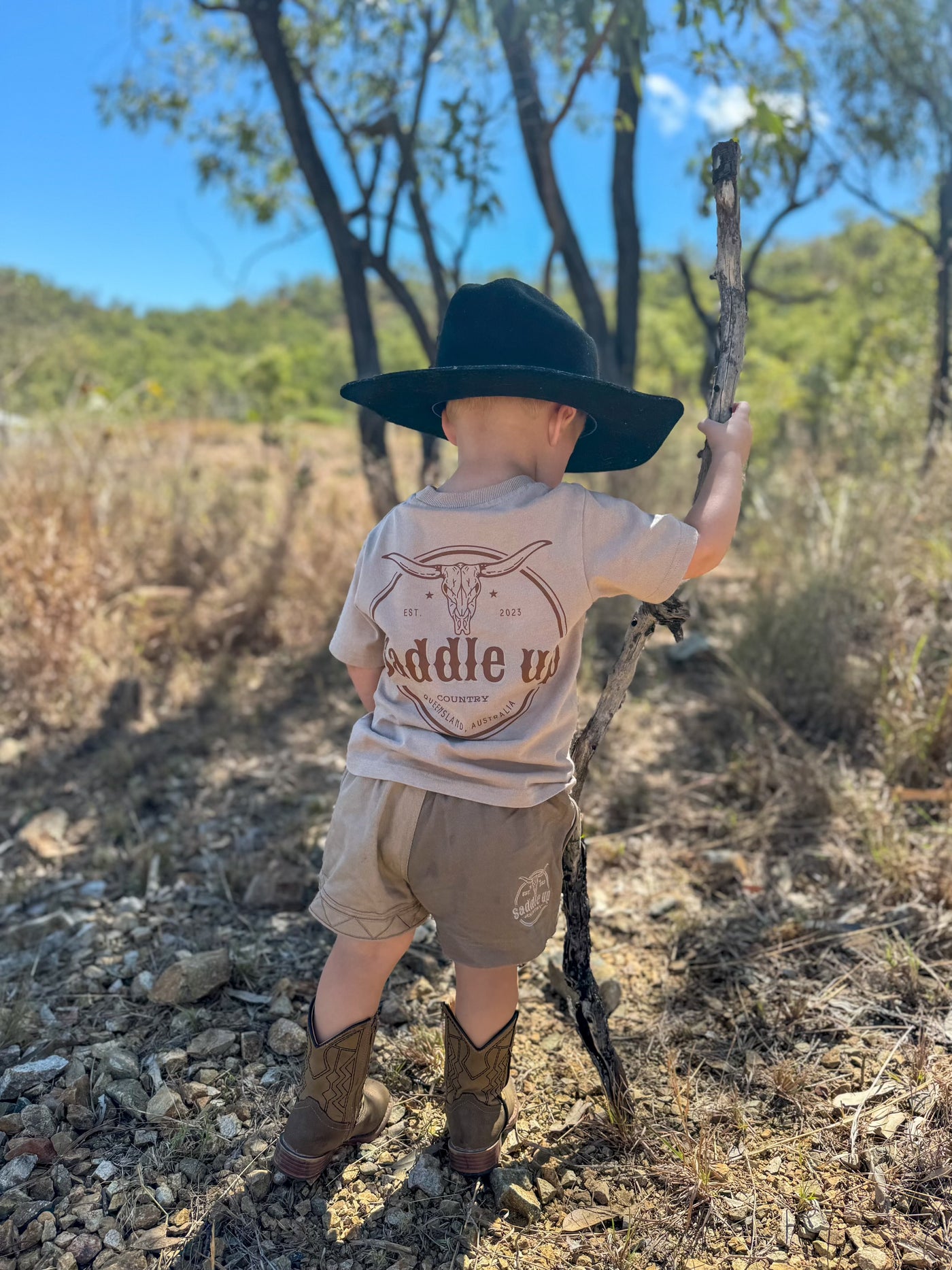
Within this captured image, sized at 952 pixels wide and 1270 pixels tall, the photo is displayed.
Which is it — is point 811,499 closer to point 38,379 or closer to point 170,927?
point 170,927

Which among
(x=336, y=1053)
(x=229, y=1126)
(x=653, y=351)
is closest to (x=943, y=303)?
(x=336, y=1053)

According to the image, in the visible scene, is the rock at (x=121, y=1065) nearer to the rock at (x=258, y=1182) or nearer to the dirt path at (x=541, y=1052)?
the dirt path at (x=541, y=1052)

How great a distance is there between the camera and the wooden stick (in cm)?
155

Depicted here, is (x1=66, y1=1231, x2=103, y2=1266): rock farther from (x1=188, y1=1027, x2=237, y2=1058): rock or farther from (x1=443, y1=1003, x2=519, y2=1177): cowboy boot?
(x1=443, y1=1003, x2=519, y2=1177): cowboy boot

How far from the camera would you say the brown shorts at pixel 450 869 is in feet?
4.89

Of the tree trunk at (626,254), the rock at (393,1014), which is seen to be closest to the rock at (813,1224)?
the rock at (393,1014)

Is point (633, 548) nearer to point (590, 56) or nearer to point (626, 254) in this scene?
point (590, 56)

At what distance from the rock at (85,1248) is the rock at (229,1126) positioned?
27 centimetres

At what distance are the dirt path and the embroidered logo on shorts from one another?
507 mm

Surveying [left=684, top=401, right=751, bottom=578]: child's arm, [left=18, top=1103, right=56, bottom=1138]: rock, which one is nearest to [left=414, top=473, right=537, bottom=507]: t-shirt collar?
[left=684, top=401, right=751, bottom=578]: child's arm

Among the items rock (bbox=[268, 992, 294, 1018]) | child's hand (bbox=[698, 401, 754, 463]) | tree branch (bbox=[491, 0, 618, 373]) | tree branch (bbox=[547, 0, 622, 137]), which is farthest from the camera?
tree branch (bbox=[491, 0, 618, 373])

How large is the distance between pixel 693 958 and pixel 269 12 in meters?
4.62

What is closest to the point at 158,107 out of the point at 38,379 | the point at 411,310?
the point at 411,310

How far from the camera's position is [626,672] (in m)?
1.69
